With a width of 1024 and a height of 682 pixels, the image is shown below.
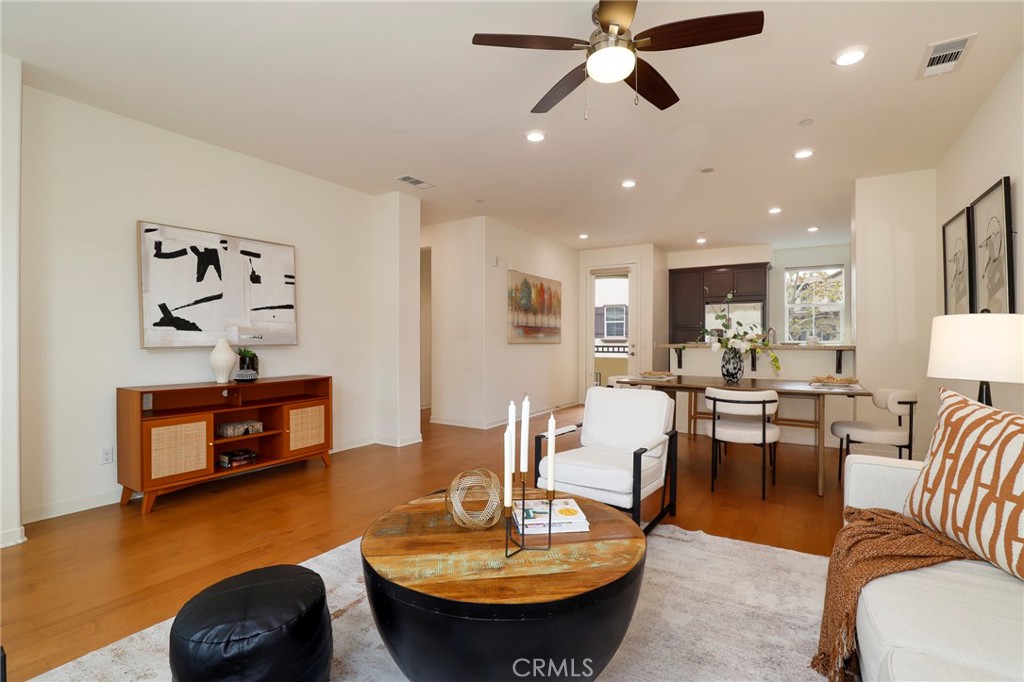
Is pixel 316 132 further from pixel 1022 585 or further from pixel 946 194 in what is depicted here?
pixel 946 194

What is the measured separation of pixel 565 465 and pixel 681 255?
6.87m

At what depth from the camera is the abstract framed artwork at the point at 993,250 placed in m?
2.78

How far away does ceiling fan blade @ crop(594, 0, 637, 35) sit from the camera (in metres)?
1.90

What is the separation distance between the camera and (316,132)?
3.62 m

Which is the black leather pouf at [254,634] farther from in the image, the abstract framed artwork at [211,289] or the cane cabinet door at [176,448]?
the abstract framed artwork at [211,289]

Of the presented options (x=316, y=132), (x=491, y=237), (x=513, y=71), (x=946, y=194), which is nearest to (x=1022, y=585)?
(x=513, y=71)

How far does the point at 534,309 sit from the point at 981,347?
530 cm

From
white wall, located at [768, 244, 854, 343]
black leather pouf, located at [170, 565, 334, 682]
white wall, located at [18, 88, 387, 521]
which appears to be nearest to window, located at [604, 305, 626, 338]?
white wall, located at [768, 244, 854, 343]

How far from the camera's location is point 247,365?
388cm

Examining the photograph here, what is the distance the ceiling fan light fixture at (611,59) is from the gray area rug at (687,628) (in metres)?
2.26

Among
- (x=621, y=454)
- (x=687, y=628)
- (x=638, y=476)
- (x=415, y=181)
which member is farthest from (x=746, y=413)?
(x=415, y=181)

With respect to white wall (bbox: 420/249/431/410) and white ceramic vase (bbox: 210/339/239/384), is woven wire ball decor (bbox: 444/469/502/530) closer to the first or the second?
white ceramic vase (bbox: 210/339/239/384)

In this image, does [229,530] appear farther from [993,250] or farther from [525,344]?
[993,250]

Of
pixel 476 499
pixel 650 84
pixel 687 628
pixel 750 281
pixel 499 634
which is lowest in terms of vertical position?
pixel 687 628
